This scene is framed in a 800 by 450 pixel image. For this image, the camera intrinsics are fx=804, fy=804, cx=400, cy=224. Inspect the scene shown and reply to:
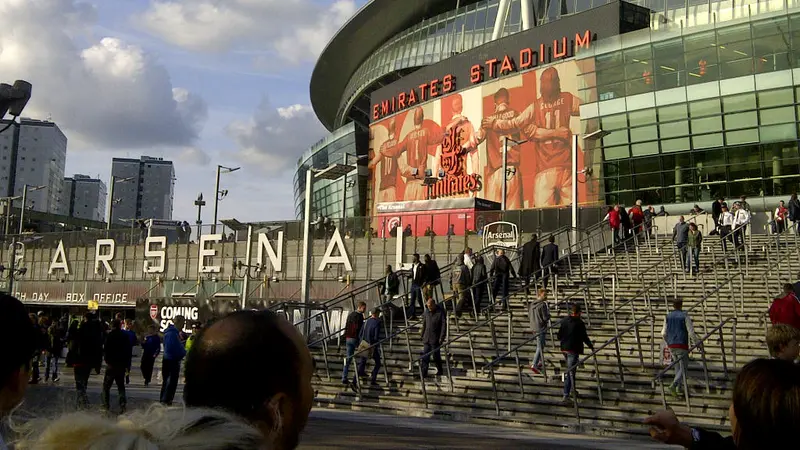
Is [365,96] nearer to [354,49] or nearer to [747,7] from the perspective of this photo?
[354,49]

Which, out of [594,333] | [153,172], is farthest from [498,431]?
[153,172]

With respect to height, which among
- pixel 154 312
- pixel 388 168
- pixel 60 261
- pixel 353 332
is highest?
pixel 388 168

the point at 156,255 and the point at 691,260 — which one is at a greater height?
the point at 156,255

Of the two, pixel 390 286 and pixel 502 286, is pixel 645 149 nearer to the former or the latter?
pixel 390 286

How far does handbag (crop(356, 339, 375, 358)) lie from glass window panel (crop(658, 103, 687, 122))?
1170 inches

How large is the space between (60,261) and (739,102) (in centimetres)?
3591

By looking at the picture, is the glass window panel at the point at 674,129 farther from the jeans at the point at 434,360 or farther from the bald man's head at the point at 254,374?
the bald man's head at the point at 254,374

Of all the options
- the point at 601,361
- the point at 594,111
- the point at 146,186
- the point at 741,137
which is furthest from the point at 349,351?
the point at 146,186

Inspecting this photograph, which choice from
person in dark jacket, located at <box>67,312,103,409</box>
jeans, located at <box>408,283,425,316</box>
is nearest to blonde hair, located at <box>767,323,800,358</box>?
person in dark jacket, located at <box>67,312,103,409</box>

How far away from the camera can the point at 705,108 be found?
39.8 m

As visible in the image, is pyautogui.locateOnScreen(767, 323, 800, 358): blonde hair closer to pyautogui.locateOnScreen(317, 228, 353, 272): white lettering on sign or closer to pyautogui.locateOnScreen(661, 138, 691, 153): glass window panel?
pyautogui.locateOnScreen(317, 228, 353, 272): white lettering on sign

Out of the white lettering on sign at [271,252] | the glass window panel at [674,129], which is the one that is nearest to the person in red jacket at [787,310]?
the white lettering on sign at [271,252]

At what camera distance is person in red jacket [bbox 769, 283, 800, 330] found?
A: 1078cm

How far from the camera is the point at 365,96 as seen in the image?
76.4m
